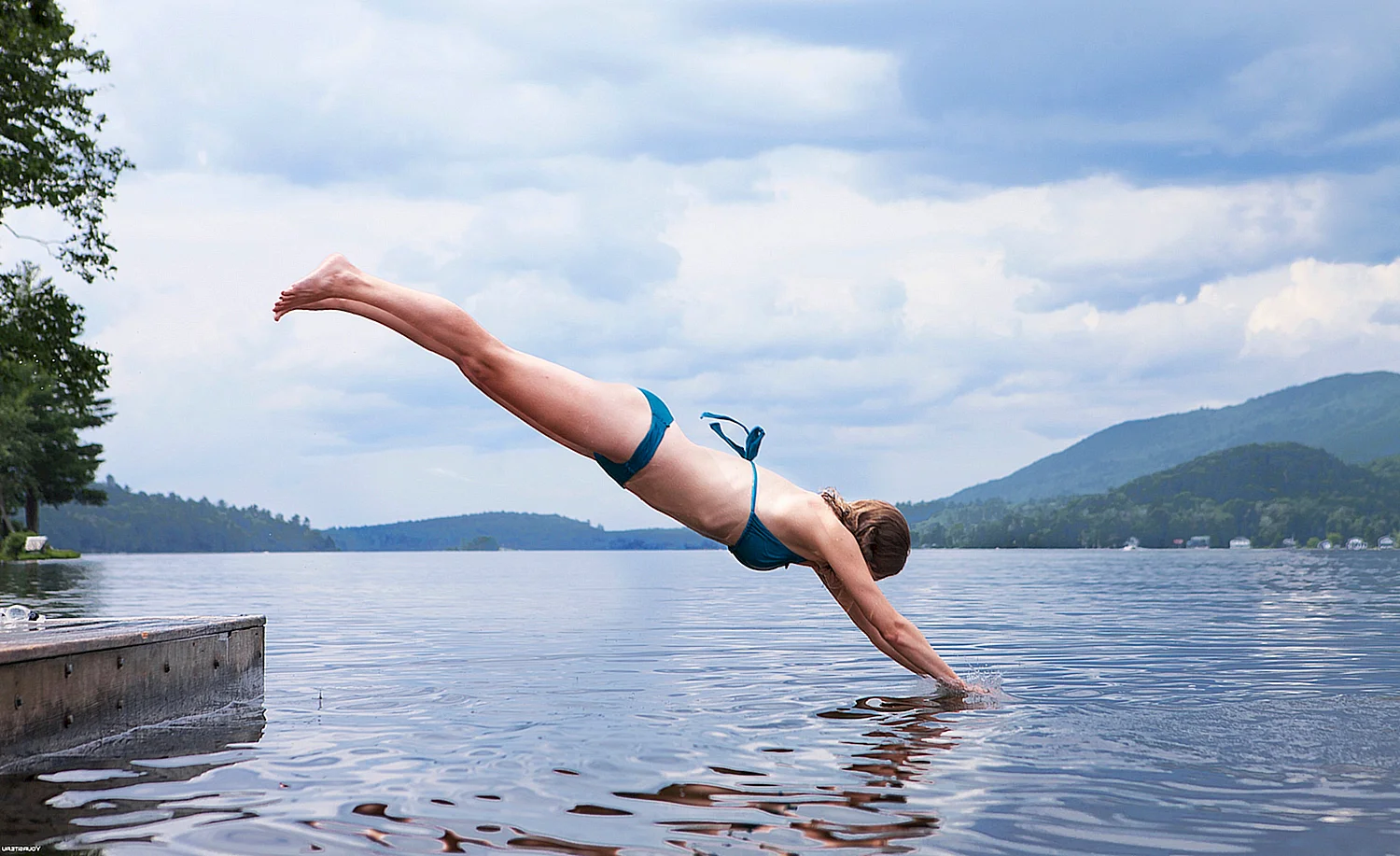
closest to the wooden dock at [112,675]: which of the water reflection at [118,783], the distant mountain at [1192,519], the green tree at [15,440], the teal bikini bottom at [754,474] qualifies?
the water reflection at [118,783]

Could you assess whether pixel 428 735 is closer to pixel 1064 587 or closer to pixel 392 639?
pixel 392 639

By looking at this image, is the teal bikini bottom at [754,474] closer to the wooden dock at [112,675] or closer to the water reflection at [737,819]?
the water reflection at [737,819]

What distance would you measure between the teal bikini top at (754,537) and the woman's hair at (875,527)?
0.43 metres

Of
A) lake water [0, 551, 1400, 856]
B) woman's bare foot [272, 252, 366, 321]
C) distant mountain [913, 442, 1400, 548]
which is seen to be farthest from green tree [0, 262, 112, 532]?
distant mountain [913, 442, 1400, 548]

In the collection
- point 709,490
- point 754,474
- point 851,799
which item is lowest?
point 851,799

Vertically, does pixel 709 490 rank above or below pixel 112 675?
above

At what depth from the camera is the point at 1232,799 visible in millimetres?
6090

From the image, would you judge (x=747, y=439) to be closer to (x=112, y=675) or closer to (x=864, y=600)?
(x=864, y=600)

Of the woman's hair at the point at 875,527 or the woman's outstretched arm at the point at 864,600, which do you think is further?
the woman's hair at the point at 875,527

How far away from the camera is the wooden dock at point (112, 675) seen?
6.89 m

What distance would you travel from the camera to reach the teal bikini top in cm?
741

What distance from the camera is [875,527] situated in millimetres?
7910

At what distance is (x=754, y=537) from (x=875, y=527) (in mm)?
937

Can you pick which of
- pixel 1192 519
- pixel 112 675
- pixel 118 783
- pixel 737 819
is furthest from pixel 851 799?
pixel 1192 519
